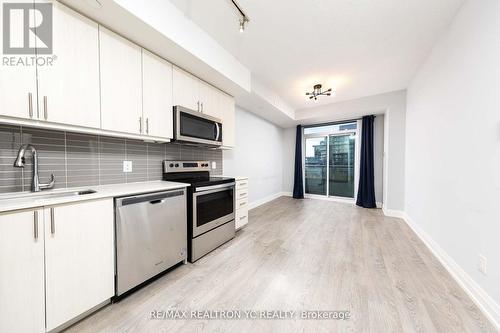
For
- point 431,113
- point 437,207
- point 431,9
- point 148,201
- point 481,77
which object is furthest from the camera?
point 431,113

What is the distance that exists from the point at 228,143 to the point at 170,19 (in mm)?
1688

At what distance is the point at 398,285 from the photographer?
63.9 inches

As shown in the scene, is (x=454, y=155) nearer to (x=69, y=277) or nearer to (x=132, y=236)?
(x=132, y=236)

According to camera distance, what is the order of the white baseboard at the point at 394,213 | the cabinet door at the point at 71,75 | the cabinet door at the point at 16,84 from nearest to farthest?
the cabinet door at the point at 16,84 < the cabinet door at the point at 71,75 < the white baseboard at the point at 394,213

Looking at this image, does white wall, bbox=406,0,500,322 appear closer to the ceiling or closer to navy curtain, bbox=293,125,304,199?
the ceiling

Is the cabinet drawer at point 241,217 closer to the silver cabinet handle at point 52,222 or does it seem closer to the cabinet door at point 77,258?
the cabinet door at point 77,258

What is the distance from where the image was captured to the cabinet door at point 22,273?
3.09 feet

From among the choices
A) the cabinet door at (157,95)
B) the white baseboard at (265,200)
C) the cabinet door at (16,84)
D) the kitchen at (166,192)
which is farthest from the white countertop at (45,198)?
the white baseboard at (265,200)

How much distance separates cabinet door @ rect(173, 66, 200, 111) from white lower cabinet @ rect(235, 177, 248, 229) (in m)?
1.28

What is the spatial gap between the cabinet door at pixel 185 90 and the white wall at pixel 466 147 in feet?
9.03

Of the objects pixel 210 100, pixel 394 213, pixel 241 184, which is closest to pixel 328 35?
pixel 210 100

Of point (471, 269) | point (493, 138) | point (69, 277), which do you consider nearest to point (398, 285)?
point (471, 269)

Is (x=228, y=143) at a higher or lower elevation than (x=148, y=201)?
higher

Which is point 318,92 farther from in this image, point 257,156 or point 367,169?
point 367,169
